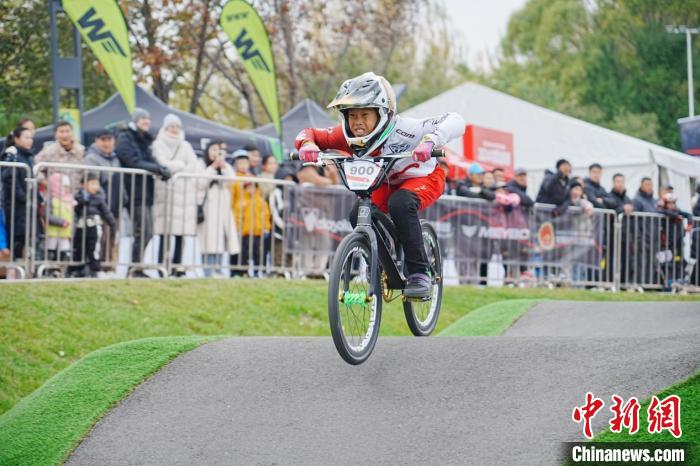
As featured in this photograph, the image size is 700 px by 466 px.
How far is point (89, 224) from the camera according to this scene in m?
13.0

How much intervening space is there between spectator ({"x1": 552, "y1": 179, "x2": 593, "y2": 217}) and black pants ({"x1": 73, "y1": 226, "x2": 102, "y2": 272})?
25.0 feet

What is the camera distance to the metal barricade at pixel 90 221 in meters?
12.7

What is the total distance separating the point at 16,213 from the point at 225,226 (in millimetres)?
2838

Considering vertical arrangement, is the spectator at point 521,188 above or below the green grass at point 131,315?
above

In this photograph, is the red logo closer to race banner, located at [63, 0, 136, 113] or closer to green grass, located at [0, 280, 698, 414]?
green grass, located at [0, 280, 698, 414]

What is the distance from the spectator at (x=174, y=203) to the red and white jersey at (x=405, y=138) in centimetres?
555

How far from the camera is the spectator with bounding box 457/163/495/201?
16.7 m

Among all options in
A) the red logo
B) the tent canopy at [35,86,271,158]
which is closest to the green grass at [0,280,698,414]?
the red logo

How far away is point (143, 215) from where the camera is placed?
44.6 feet

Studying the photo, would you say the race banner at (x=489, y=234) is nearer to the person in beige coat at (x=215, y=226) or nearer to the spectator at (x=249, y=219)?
the spectator at (x=249, y=219)

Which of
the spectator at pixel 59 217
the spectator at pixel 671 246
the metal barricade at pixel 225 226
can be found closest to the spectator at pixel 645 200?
the spectator at pixel 671 246

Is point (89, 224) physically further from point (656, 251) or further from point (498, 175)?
point (656, 251)

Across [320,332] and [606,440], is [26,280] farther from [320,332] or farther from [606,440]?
[606,440]

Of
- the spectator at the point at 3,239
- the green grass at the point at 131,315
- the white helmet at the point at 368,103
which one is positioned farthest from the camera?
the spectator at the point at 3,239
